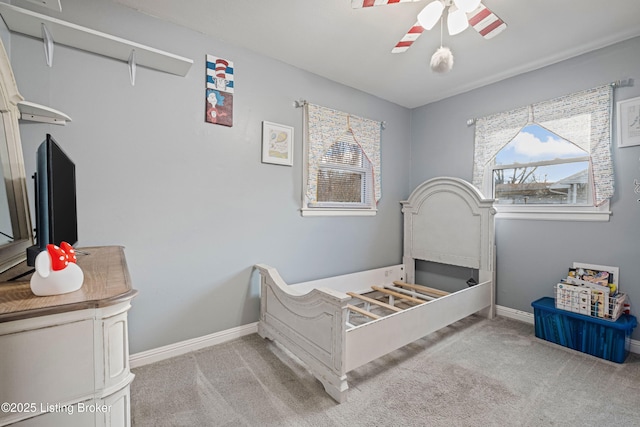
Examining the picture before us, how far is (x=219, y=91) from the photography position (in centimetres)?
221

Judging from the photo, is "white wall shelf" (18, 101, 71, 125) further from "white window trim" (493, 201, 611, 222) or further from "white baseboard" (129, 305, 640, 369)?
"white window trim" (493, 201, 611, 222)

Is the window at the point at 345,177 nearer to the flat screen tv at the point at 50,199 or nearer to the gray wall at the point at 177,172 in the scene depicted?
the gray wall at the point at 177,172

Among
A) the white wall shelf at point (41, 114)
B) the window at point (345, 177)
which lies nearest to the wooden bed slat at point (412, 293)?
the window at point (345, 177)

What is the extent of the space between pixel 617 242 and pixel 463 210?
1132 millimetres

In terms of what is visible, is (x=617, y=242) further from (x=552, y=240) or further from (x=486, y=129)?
(x=486, y=129)

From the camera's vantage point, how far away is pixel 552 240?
2.55m

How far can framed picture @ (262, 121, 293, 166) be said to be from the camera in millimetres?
2428

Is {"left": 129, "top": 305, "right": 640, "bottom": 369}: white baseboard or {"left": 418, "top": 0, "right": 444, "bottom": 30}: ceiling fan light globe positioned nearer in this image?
{"left": 418, "top": 0, "right": 444, "bottom": 30}: ceiling fan light globe

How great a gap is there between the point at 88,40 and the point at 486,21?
227cm

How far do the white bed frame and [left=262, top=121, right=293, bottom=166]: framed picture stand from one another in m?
0.94

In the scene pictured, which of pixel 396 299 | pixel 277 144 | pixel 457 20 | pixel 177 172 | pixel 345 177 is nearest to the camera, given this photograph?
pixel 457 20

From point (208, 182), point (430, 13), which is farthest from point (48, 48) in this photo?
point (430, 13)

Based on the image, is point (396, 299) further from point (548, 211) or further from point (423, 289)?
point (548, 211)

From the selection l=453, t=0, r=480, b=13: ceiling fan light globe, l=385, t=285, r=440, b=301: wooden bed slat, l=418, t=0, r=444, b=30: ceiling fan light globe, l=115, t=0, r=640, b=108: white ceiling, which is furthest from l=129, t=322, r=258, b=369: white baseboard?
l=453, t=0, r=480, b=13: ceiling fan light globe
